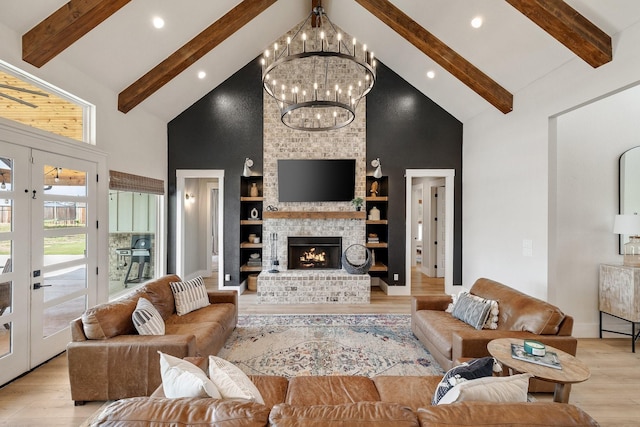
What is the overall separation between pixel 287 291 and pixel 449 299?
9.25ft

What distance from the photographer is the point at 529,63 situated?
3.93m

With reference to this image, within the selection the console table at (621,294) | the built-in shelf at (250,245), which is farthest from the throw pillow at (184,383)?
the console table at (621,294)

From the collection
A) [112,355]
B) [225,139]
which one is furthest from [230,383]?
[225,139]

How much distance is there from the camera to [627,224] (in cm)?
372

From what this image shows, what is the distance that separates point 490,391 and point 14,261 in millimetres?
4186

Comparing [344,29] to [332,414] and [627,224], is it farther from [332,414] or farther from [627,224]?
[332,414]

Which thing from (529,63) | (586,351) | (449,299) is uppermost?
(529,63)

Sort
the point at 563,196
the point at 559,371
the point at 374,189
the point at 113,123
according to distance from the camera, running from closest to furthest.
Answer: the point at 559,371 < the point at 563,196 < the point at 113,123 < the point at 374,189

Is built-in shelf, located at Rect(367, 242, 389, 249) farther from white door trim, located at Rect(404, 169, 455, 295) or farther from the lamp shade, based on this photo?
the lamp shade

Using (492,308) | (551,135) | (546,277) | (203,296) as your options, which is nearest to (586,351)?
Answer: (546,277)

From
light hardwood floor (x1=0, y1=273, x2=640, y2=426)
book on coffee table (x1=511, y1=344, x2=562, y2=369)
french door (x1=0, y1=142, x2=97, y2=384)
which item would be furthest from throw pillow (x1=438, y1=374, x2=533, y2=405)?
french door (x1=0, y1=142, x2=97, y2=384)

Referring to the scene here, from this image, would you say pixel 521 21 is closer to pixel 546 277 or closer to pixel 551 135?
pixel 551 135

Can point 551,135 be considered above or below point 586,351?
above

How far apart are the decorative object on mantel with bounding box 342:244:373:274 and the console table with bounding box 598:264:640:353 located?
331 cm
